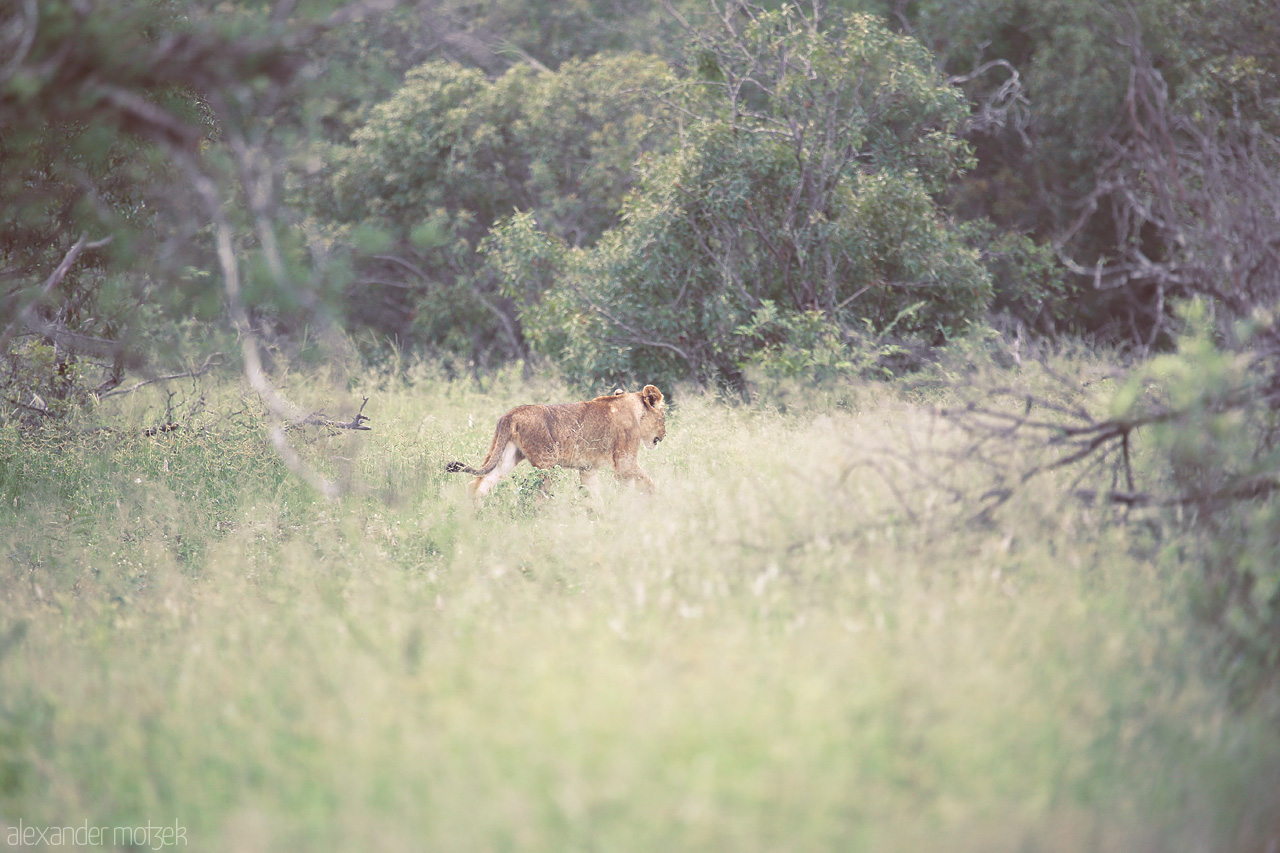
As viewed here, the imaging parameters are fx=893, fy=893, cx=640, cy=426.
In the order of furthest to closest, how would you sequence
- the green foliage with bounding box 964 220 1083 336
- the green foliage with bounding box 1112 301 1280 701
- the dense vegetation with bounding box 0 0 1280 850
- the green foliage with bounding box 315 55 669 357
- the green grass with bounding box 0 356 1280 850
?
the green foliage with bounding box 315 55 669 357 < the green foliage with bounding box 964 220 1083 336 < the green foliage with bounding box 1112 301 1280 701 < the dense vegetation with bounding box 0 0 1280 850 < the green grass with bounding box 0 356 1280 850

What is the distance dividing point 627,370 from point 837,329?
2.88m

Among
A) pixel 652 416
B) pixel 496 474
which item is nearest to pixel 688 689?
pixel 496 474

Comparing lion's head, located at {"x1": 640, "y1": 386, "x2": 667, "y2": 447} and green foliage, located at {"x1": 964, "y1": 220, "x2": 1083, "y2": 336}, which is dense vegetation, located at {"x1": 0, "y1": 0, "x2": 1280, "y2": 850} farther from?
green foliage, located at {"x1": 964, "y1": 220, "x2": 1083, "y2": 336}

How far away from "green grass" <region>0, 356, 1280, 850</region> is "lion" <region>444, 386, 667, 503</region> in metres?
1.35

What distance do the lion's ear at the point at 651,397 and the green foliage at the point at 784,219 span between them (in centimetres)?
254

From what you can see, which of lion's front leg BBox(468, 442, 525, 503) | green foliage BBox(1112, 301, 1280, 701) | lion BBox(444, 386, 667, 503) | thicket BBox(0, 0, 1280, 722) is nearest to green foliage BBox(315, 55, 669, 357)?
thicket BBox(0, 0, 1280, 722)

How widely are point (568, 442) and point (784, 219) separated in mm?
5120

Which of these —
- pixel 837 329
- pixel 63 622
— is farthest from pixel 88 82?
pixel 837 329

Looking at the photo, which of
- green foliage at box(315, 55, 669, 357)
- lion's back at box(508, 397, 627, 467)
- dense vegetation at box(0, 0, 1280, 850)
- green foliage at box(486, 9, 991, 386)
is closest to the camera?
dense vegetation at box(0, 0, 1280, 850)

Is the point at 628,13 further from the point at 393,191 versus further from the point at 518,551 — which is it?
the point at 518,551

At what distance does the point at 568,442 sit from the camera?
6945 mm

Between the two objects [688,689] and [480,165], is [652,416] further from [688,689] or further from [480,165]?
[480,165]

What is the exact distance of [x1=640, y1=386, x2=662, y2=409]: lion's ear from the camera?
7578 millimetres

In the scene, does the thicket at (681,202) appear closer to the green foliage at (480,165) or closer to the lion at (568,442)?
the green foliage at (480,165)
